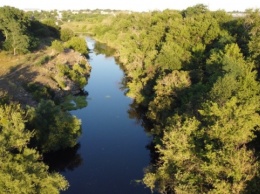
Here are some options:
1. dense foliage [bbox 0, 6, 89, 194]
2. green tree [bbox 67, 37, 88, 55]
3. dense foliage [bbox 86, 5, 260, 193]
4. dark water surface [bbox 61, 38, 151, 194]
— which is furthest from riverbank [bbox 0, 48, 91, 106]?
dense foliage [bbox 86, 5, 260, 193]

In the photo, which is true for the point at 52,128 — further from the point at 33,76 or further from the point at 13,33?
the point at 13,33

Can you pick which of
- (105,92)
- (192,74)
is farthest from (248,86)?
(105,92)

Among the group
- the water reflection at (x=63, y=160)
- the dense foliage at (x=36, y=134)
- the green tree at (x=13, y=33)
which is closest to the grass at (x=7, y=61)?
the green tree at (x=13, y=33)

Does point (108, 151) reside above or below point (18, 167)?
above

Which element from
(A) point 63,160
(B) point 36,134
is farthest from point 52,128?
(A) point 63,160

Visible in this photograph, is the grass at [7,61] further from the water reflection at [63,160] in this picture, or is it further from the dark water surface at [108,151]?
the water reflection at [63,160]

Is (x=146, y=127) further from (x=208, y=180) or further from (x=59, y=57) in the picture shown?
(x=59, y=57)

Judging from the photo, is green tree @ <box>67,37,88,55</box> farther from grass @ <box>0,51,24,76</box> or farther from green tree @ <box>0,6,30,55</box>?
grass @ <box>0,51,24,76</box>
